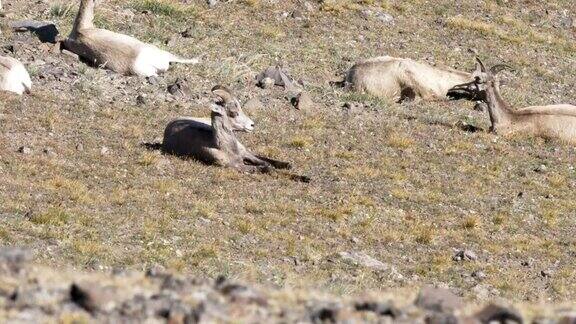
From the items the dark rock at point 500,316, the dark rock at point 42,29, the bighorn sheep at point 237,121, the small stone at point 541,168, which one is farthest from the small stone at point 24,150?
the dark rock at point 500,316

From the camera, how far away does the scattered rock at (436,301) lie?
7.00m

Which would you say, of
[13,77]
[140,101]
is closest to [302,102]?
[140,101]

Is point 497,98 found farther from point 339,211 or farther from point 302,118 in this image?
point 339,211

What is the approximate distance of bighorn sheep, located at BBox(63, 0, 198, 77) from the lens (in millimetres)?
19828

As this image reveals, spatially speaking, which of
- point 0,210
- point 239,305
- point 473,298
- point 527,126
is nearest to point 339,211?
point 473,298

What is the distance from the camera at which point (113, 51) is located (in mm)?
19984

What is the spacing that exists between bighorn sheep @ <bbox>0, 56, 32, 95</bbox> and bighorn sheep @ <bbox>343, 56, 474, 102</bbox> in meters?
6.88

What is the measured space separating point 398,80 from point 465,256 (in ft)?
29.5

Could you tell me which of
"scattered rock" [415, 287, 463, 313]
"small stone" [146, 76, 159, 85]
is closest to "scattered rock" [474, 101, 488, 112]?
"small stone" [146, 76, 159, 85]

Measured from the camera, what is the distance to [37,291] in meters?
6.62

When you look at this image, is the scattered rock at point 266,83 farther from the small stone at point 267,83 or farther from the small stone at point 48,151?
the small stone at point 48,151

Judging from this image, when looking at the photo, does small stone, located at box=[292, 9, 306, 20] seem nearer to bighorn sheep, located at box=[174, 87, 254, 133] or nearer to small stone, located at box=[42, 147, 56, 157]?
bighorn sheep, located at box=[174, 87, 254, 133]

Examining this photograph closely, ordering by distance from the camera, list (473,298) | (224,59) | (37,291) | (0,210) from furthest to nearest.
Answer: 1. (224,59)
2. (0,210)
3. (473,298)
4. (37,291)

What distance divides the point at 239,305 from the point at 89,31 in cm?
1480
